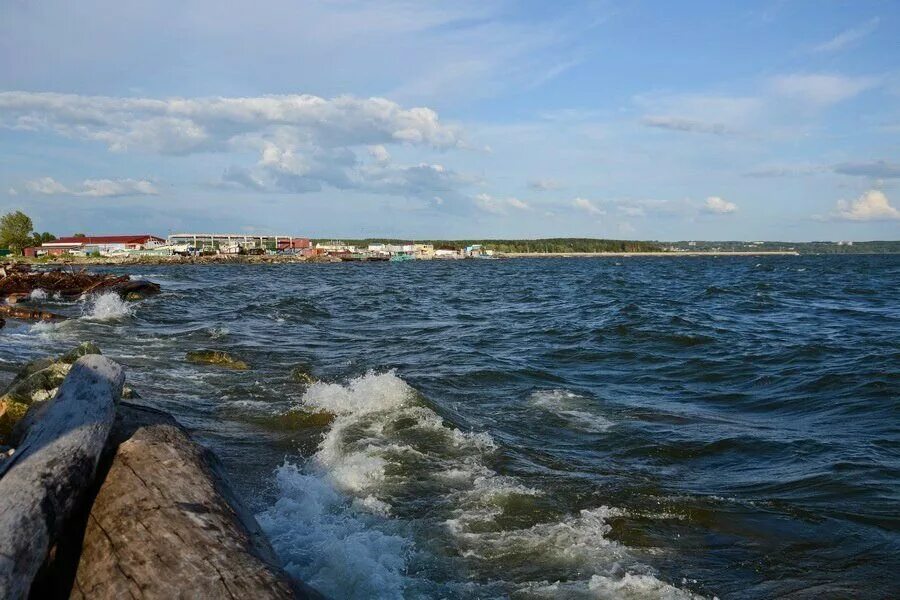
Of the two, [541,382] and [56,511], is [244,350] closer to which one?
[541,382]

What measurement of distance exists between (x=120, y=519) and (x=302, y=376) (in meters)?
10.4

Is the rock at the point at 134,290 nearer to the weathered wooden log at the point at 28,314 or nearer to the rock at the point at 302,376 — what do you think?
the weathered wooden log at the point at 28,314

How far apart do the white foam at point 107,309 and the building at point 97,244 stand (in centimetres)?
10863

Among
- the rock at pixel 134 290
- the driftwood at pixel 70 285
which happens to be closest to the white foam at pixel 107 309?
the rock at pixel 134 290

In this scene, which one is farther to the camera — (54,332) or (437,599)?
(54,332)

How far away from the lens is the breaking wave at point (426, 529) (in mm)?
5531

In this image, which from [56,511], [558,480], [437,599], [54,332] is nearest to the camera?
[56,511]

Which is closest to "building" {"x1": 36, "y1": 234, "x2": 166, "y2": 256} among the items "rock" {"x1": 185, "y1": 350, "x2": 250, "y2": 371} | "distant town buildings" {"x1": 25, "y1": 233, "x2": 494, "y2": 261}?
"distant town buildings" {"x1": 25, "y1": 233, "x2": 494, "y2": 261}

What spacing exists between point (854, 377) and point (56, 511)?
50.4ft

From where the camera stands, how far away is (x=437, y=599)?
529cm

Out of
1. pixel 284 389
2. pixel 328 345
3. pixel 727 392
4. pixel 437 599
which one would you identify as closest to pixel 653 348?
pixel 727 392

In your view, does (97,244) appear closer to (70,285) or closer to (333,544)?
(70,285)

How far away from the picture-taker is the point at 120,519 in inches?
165

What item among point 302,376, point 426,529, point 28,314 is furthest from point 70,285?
point 426,529
